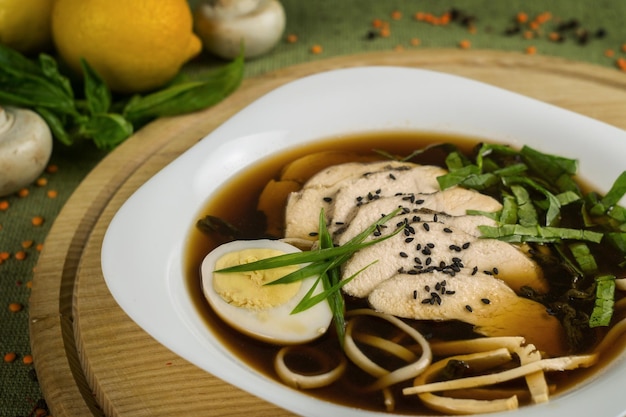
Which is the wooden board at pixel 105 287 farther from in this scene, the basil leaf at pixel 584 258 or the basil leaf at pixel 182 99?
the basil leaf at pixel 584 258

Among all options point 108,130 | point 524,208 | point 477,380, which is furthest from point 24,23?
point 477,380

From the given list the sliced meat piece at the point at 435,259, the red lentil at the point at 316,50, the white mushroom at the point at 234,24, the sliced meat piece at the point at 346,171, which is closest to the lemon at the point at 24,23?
the white mushroom at the point at 234,24

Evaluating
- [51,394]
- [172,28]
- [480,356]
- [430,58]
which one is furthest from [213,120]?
[480,356]

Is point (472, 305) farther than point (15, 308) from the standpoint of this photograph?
No

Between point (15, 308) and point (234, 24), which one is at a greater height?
point (234, 24)

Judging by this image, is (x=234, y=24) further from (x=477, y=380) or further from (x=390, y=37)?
(x=477, y=380)

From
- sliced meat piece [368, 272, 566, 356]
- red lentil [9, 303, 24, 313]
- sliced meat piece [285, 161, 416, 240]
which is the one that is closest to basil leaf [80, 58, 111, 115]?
red lentil [9, 303, 24, 313]
